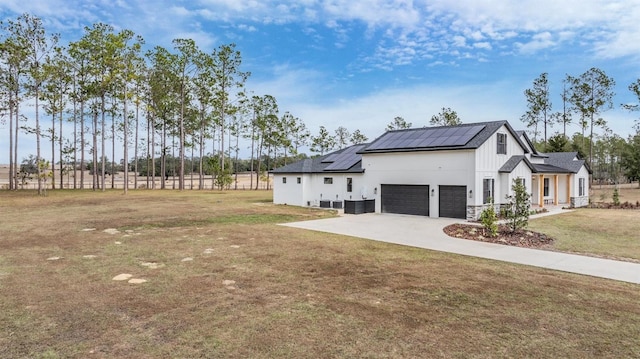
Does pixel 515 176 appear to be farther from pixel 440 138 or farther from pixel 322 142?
pixel 322 142

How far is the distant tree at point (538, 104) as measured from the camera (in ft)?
140

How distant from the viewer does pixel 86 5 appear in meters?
19.0

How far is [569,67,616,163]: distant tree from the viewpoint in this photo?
127 feet

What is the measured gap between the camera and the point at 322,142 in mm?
59000

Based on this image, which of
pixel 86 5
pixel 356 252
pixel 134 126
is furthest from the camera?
pixel 134 126

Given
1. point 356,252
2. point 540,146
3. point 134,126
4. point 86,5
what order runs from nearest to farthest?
1. point 356,252
2. point 86,5
3. point 134,126
4. point 540,146

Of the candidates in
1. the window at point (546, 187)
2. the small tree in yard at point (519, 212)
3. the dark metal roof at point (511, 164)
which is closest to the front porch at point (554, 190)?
the window at point (546, 187)

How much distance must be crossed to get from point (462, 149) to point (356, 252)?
10216 millimetres

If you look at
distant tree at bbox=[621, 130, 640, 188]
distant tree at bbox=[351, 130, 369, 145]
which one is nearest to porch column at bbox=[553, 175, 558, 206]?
distant tree at bbox=[621, 130, 640, 188]

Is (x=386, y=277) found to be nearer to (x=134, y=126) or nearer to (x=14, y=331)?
(x=14, y=331)

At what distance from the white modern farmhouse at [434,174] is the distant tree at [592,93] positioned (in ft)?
65.6

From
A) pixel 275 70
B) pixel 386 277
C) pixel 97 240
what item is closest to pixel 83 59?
pixel 275 70

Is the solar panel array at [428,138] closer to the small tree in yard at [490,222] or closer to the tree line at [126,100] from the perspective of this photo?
the small tree in yard at [490,222]

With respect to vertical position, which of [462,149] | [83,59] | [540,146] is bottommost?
[462,149]
